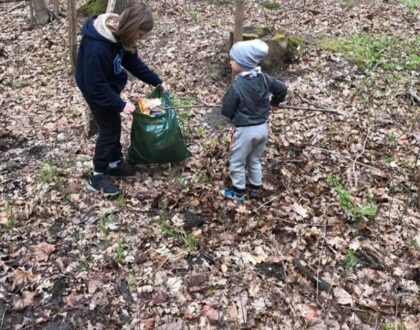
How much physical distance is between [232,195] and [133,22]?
2129 mm

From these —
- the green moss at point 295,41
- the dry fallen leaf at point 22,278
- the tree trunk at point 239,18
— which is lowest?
the dry fallen leaf at point 22,278

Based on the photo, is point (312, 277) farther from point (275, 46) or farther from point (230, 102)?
point (275, 46)

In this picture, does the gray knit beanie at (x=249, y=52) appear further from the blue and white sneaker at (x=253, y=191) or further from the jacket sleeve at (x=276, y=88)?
the blue and white sneaker at (x=253, y=191)

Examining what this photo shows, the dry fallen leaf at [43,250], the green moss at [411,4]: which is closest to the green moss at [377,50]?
the green moss at [411,4]

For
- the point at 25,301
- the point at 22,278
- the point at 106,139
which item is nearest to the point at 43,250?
the point at 22,278

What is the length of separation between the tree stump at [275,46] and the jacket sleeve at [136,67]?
8.89 ft

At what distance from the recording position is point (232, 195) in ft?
16.0

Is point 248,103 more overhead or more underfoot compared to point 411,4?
more overhead

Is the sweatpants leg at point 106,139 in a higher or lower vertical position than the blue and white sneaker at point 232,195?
higher

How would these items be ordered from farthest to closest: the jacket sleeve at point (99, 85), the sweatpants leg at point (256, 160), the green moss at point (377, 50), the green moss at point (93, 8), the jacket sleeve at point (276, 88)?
1. the green moss at point (93, 8)
2. the green moss at point (377, 50)
3. the sweatpants leg at point (256, 160)
4. the jacket sleeve at point (276, 88)
5. the jacket sleeve at point (99, 85)

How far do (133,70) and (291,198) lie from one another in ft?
7.56

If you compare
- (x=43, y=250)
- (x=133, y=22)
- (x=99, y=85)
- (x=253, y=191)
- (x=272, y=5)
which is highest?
(x=133, y=22)

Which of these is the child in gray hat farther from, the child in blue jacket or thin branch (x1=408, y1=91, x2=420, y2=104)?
thin branch (x1=408, y1=91, x2=420, y2=104)

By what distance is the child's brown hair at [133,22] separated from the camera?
3900 mm
